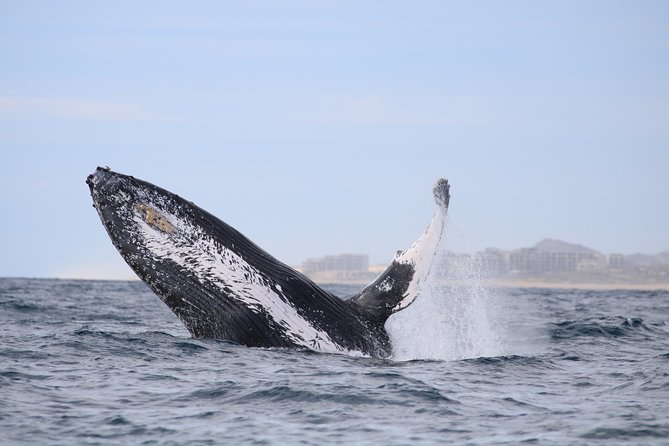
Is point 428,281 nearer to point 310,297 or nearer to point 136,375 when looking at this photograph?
point 310,297

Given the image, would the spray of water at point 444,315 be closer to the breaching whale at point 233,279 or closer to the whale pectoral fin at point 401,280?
the whale pectoral fin at point 401,280

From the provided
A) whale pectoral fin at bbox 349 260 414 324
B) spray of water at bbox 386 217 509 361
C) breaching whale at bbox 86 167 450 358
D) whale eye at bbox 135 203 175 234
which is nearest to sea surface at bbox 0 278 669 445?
spray of water at bbox 386 217 509 361

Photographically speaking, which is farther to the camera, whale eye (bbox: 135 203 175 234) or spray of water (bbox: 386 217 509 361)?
spray of water (bbox: 386 217 509 361)

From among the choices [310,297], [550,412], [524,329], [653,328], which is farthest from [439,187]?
[653,328]

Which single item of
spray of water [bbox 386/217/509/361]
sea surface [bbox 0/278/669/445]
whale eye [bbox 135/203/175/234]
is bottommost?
sea surface [bbox 0/278/669/445]

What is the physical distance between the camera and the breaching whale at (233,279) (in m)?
11.1

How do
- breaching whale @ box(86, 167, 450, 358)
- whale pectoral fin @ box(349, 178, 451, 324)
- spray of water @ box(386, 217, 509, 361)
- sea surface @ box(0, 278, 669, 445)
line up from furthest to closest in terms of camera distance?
spray of water @ box(386, 217, 509, 361) → whale pectoral fin @ box(349, 178, 451, 324) → breaching whale @ box(86, 167, 450, 358) → sea surface @ box(0, 278, 669, 445)

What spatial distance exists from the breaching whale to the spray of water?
865 millimetres

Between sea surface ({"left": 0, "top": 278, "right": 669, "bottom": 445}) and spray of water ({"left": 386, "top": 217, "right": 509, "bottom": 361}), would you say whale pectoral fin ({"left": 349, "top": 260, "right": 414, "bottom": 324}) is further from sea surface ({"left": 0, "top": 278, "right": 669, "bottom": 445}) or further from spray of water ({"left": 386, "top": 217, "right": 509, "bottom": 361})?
spray of water ({"left": 386, "top": 217, "right": 509, "bottom": 361})

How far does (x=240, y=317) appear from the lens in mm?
11383

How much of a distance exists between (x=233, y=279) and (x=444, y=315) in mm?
4683

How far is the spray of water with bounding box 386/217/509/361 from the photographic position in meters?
13.1

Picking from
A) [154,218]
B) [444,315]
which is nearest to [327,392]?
[154,218]

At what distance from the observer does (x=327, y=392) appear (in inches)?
396
